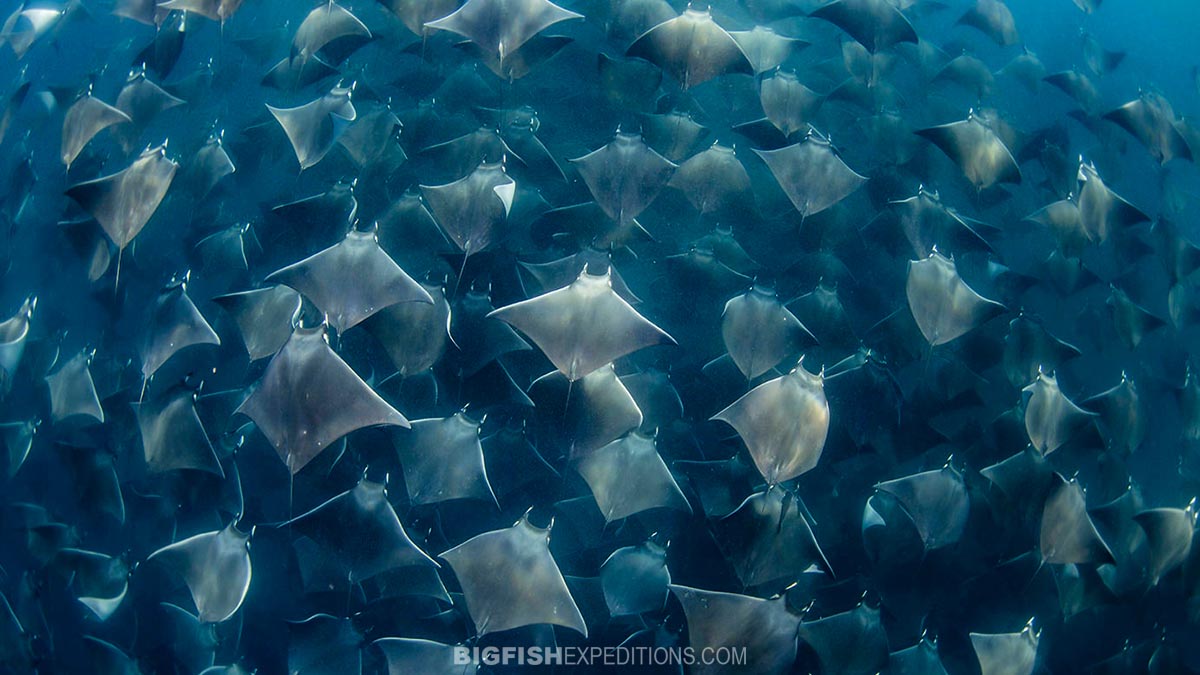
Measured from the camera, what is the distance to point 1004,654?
239 centimetres

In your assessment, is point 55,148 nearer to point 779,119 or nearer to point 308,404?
point 308,404

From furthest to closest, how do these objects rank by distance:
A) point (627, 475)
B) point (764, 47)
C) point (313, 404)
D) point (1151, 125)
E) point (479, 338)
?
point (1151, 125)
point (764, 47)
point (479, 338)
point (627, 475)
point (313, 404)

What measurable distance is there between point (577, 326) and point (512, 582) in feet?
2.82

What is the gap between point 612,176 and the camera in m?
2.59

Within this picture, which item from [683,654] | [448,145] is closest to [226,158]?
[448,145]

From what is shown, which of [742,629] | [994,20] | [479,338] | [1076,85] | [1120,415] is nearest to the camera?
[742,629]

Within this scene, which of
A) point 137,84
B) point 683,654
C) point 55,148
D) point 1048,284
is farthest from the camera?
point 55,148

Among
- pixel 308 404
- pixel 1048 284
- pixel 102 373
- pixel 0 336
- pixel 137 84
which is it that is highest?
pixel 137 84

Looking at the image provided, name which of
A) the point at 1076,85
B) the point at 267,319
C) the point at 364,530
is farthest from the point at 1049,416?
the point at 267,319

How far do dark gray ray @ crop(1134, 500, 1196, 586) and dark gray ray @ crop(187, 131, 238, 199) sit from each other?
4.32 m

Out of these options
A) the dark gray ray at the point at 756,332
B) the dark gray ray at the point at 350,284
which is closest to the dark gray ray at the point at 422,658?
the dark gray ray at the point at 350,284

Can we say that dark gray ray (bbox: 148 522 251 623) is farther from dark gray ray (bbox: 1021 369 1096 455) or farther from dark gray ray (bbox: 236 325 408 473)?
dark gray ray (bbox: 1021 369 1096 455)

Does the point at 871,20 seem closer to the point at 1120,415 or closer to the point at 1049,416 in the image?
the point at 1049,416

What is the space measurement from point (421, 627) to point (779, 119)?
9.03 feet
